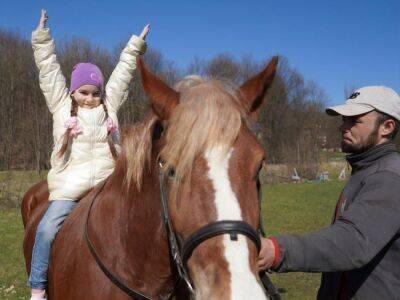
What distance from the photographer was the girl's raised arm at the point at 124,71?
3465 mm

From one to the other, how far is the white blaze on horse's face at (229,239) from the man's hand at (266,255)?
0.30m

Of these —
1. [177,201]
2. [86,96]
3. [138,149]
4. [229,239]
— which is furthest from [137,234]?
[86,96]

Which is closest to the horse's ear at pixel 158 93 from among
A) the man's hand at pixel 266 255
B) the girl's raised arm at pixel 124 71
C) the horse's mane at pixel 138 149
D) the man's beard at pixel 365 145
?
the horse's mane at pixel 138 149

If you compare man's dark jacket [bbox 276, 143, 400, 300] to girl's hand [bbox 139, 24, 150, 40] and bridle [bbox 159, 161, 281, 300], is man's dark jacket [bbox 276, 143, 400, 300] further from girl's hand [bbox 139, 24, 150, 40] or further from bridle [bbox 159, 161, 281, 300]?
girl's hand [bbox 139, 24, 150, 40]

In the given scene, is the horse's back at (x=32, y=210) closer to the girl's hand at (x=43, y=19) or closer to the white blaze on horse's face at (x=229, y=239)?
the girl's hand at (x=43, y=19)

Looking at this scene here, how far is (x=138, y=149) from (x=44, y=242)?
4.25 feet

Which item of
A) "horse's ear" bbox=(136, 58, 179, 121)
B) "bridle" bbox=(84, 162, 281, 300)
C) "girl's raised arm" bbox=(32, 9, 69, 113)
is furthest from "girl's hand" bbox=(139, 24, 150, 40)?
"bridle" bbox=(84, 162, 281, 300)

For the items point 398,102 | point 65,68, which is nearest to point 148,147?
point 398,102

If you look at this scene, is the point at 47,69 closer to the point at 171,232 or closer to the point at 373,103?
the point at 171,232

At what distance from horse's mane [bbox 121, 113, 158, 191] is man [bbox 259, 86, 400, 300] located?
0.76 metres

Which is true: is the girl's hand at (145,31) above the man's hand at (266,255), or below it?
above

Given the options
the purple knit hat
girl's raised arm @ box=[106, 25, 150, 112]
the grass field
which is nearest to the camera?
the purple knit hat

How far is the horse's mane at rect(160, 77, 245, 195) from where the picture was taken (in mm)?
1729

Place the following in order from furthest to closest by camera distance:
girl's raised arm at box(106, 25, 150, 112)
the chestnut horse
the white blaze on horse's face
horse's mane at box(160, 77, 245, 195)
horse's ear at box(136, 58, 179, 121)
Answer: girl's raised arm at box(106, 25, 150, 112) < horse's ear at box(136, 58, 179, 121) < horse's mane at box(160, 77, 245, 195) < the chestnut horse < the white blaze on horse's face
